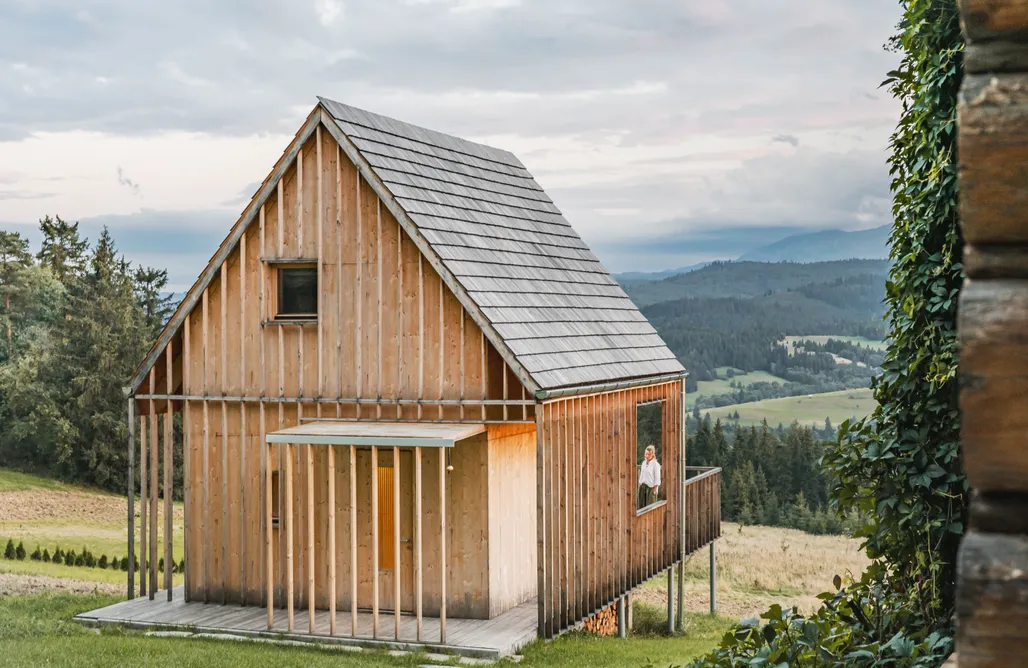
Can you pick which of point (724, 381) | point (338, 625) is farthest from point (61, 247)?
point (724, 381)

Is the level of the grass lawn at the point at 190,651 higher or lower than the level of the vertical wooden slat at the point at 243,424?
lower

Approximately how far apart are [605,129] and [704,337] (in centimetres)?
3505

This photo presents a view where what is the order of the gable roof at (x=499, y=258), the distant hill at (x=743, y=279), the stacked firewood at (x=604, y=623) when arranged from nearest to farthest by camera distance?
the gable roof at (x=499, y=258)
the stacked firewood at (x=604, y=623)
the distant hill at (x=743, y=279)

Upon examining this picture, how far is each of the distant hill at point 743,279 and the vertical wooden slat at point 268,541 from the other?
96406 millimetres

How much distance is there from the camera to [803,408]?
84.2 m

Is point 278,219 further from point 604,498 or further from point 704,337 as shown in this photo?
point 704,337

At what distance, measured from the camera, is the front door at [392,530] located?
13.6 metres

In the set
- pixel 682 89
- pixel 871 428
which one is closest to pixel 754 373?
pixel 682 89

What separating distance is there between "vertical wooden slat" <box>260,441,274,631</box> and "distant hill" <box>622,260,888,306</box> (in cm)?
9641

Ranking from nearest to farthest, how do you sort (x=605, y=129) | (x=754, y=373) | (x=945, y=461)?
(x=945, y=461) < (x=605, y=129) < (x=754, y=373)

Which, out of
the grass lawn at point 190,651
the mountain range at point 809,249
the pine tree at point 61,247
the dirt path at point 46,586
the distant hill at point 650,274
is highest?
the mountain range at point 809,249

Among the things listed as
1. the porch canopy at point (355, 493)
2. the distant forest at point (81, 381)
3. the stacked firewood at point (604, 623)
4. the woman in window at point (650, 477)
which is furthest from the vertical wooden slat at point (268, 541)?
the distant forest at point (81, 381)

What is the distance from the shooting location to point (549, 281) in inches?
629

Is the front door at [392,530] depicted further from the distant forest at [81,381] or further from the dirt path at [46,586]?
the distant forest at [81,381]
